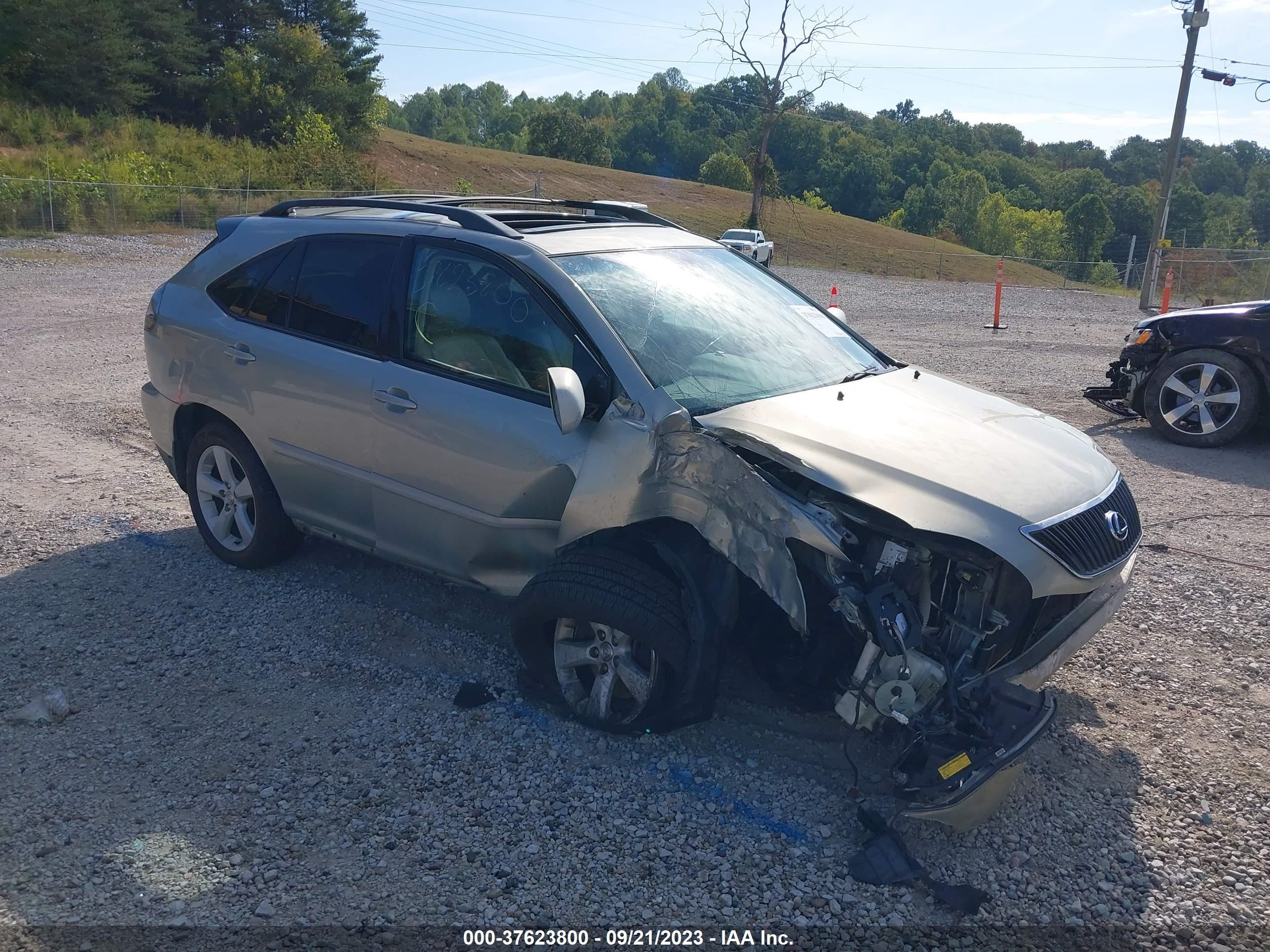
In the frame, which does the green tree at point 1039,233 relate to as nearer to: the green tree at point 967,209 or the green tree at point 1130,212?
the green tree at point 967,209

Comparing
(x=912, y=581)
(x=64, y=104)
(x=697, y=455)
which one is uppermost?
(x=64, y=104)

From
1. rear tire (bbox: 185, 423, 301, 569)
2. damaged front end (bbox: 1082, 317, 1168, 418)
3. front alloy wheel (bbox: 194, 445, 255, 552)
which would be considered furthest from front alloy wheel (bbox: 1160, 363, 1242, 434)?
front alloy wheel (bbox: 194, 445, 255, 552)

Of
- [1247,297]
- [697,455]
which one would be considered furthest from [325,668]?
[1247,297]

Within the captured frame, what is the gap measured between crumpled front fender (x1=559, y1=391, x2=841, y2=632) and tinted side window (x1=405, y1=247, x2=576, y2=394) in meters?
0.49

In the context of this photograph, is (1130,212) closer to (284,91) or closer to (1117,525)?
(284,91)

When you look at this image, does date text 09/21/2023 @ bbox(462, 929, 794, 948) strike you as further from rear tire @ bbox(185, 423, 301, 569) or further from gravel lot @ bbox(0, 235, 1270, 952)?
rear tire @ bbox(185, 423, 301, 569)

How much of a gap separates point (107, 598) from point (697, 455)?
10.7 ft

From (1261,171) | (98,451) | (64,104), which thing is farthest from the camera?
(1261,171)

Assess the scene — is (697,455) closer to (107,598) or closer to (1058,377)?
(107,598)

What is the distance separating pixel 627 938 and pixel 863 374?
8.94 ft

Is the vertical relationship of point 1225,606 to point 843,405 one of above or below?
below

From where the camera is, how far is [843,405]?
409cm

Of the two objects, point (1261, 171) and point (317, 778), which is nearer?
point (317, 778)

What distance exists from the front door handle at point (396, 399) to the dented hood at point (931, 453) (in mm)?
1323
